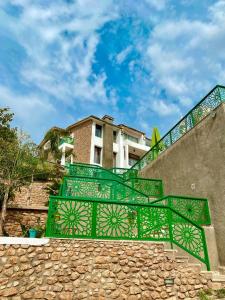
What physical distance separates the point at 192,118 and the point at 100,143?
16.5 m

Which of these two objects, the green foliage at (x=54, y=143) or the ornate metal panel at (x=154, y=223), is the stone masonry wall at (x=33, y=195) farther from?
the ornate metal panel at (x=154, y=223)

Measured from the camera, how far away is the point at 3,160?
9.63 metres

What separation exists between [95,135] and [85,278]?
2096cm

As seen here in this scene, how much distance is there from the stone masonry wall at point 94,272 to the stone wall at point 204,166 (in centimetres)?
231

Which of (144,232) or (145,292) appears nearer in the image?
(145,292)

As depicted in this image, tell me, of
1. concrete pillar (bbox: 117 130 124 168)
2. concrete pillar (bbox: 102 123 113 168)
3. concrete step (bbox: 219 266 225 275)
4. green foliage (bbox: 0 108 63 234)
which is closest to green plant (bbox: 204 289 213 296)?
concrete step (bbox: 219 266 225 275)

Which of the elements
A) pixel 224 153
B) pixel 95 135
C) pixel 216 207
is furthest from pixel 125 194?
pixel 95 135

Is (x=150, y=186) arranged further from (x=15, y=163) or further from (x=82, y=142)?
(x=82, y=142)

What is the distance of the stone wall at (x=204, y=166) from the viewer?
299 inches

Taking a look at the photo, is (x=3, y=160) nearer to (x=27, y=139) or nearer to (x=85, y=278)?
(x=27, y=139)

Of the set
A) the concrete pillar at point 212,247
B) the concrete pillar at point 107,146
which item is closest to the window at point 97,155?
the concrete pillar at point 107,146

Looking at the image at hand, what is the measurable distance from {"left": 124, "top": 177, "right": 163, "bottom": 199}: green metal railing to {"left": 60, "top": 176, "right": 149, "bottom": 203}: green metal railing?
141cm

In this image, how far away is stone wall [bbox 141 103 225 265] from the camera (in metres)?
7.60

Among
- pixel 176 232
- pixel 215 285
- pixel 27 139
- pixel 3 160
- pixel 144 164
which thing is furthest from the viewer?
pixel 144 164
